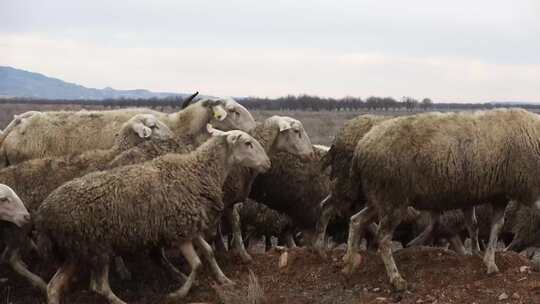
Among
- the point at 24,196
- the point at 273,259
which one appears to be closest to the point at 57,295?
the point at 24,196

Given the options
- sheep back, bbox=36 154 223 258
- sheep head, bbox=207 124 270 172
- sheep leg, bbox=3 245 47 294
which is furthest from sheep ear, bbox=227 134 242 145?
sheep leg, bbox=3 245 47 294

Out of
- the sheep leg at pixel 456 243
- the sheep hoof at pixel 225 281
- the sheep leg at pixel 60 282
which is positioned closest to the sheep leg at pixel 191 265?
the sheep hoof at pixel 225 281

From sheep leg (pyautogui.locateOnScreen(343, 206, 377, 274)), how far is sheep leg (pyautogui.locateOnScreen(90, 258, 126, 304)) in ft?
8.97

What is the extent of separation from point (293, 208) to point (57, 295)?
4.62 meters

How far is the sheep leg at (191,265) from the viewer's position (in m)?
8.39

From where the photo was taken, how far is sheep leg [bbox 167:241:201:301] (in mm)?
8391

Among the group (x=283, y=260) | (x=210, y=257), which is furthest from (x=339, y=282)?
(x=210, y=257)

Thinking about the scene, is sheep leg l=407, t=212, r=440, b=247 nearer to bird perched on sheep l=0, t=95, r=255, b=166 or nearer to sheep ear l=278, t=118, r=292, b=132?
sheep ear l=278, t=118, r=292, b=132

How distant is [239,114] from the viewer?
12.0 meters

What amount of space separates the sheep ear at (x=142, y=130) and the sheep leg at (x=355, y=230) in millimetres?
3130

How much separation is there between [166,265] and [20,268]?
5.77 feet

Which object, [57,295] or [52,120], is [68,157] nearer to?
[57,295]

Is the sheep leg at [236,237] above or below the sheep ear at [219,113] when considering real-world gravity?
below

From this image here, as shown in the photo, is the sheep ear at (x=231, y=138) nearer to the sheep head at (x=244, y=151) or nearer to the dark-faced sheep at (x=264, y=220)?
the sheep head at (x=244, y=151)
